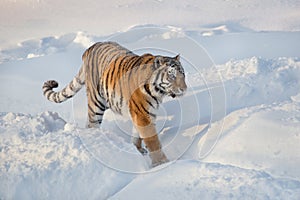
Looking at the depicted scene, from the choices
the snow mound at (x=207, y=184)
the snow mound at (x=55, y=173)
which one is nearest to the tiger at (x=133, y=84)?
the snow mound at (x=55, y=173)

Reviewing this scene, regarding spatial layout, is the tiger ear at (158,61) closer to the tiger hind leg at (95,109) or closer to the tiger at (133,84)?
the tiger at (133,84)

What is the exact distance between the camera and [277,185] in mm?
1380

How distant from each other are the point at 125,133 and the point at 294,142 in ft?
3.21

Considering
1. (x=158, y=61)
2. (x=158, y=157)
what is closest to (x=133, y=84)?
(x=158, y=61)

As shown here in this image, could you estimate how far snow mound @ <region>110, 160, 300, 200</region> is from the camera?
137 centimetres

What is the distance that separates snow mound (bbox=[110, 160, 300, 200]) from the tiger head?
0.48 metres

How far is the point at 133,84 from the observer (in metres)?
2.12

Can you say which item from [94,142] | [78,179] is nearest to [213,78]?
[94,142]

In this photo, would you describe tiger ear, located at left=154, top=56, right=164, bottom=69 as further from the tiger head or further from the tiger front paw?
the tiger front paw

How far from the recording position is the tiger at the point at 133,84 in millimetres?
2021

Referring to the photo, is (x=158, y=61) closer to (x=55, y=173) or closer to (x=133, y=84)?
(x=133, y=84)

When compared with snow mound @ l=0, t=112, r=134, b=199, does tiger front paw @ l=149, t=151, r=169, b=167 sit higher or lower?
lower

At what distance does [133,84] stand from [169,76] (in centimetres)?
22

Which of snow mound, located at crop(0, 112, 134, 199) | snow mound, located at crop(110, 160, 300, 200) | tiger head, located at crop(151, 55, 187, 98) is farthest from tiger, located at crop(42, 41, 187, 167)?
snow mound, located at crop(110, 160, 300, 200)
